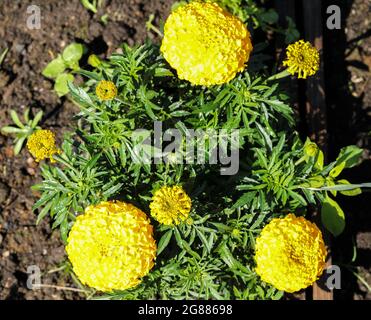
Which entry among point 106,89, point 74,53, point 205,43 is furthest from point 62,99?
point 205,43

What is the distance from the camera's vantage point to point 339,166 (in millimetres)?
3137

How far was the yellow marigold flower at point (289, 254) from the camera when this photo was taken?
2.60 metres

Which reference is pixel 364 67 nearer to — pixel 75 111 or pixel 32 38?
pixel 75 111

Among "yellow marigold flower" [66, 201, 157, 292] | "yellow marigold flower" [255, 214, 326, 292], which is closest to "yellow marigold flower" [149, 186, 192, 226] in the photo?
"yellow marigold flower" [66, 201, 157, 292]

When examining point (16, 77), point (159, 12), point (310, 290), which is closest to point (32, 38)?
point (16, 77)

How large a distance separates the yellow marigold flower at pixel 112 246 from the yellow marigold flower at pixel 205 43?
74 centimetres

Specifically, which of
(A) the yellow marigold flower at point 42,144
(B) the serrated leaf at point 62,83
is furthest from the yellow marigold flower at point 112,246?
(B) the serrated leaf at point 62,83

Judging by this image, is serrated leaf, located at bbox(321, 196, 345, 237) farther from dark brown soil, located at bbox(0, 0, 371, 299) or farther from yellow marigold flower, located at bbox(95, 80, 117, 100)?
yellow marigold flower, located at bbox(95, 80, 117, 100)

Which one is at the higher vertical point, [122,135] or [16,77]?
[16,77]

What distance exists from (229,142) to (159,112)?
0.42 metres

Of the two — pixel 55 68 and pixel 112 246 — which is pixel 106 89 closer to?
pixel 112 246

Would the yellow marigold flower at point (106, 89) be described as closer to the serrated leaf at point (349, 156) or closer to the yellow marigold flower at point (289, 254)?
the yellow marigold flower at point (289, 254)

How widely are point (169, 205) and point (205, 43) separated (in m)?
0.76

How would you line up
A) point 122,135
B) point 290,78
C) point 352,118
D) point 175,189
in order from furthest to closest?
1. point 352,118
2. point 290,78
3. point 122,135
4. point 175,189
